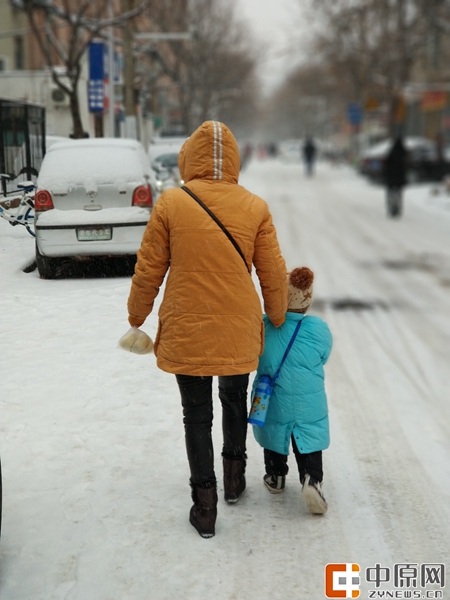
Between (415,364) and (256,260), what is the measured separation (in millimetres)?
5293

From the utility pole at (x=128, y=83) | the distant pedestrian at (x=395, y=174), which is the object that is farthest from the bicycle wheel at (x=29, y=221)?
the distant pedestrian at (x=395, y=174)

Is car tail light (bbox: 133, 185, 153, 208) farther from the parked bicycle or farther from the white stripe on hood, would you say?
the white stripe on hood

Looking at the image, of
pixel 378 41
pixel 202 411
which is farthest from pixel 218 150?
pixel 378 41

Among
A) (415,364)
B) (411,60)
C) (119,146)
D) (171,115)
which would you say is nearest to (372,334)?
(415,364)

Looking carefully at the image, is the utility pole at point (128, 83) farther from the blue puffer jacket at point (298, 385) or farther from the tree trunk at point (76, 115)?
the blue puffer jacket at point (298, 385)

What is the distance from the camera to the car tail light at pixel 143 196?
182 inches

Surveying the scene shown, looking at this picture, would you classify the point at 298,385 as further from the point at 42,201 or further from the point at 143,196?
the point at 42,201

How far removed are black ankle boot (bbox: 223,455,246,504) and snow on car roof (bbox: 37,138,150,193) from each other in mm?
1624

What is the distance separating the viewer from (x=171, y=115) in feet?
55.9

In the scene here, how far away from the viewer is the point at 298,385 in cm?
425

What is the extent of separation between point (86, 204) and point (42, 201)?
0.26 meters

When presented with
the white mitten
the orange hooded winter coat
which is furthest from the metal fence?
the white mitten

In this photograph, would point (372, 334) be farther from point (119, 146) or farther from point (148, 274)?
point (148, 274)

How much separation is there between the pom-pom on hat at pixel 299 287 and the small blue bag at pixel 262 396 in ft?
0.36
